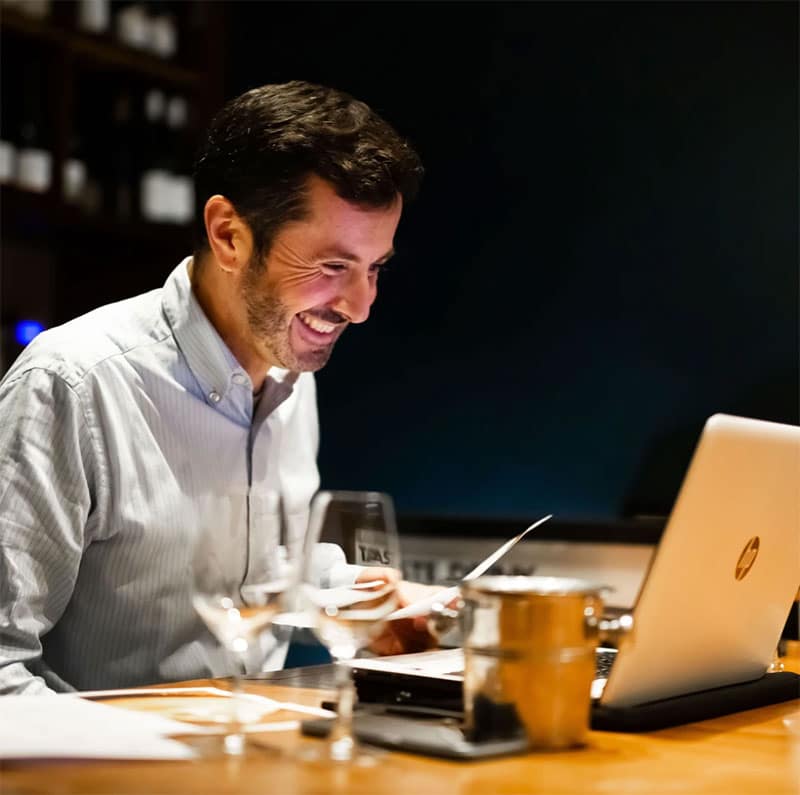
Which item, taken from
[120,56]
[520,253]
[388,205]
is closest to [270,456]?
[388,205]

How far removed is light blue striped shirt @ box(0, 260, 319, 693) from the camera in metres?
1.65

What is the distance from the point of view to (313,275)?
1.94 metres

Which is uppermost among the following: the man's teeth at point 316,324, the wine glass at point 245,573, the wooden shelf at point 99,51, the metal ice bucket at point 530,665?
the wooden shelf at point 99,51

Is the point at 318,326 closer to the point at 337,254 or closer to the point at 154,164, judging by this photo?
the point at 337,254

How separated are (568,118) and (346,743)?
283 cm

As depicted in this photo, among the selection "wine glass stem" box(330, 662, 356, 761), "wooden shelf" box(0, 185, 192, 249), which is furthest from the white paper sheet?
"wooden shelf" box(0, 185, 192, 249)

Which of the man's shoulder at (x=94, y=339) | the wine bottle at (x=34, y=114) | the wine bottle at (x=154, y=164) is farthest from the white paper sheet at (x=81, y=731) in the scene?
the wine bottle at (x=154, y=164)

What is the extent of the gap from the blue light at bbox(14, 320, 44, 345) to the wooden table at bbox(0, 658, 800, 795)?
2.77m

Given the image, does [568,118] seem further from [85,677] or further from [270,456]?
[85,677]

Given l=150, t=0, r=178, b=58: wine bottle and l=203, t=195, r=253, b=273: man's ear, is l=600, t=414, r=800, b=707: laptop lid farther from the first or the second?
l=150, t=0, r=178, b=58: wine bottle

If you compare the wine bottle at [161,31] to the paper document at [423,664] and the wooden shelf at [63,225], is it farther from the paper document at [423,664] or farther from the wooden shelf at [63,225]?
the paper document at [423,664]

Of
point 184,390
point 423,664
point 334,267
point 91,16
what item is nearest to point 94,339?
point 184,390

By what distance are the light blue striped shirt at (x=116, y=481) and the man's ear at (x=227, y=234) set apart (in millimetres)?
69

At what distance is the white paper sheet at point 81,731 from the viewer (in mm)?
973
